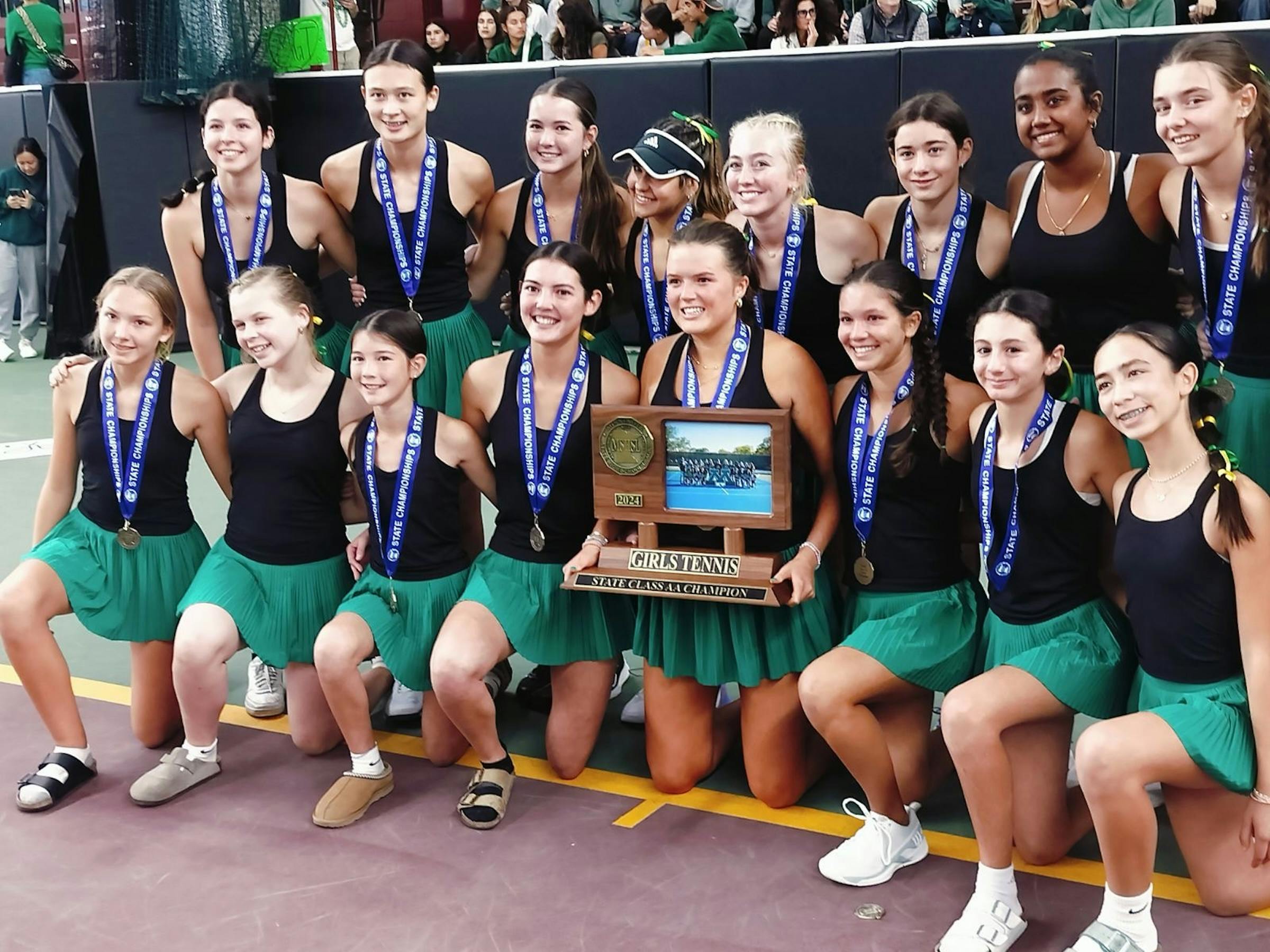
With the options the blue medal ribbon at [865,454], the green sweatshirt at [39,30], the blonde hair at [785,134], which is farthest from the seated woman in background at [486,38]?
the blue medal ribbon at [865,454]

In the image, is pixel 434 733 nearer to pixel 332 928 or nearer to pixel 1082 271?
pixel 332 928

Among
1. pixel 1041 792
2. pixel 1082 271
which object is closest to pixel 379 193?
pixel 1082 271

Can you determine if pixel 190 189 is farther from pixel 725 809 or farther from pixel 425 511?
pixel 725 809

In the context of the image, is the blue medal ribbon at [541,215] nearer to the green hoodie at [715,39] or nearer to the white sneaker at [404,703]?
the white sneaker at [404,703]

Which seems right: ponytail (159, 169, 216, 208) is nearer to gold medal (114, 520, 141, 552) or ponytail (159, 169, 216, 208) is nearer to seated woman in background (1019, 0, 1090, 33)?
gold medal (114, 520, 141, 552)

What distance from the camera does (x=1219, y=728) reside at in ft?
9.30

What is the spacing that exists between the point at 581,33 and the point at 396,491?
711 centimetres

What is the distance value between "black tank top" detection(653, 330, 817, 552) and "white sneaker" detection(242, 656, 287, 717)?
1421 mm

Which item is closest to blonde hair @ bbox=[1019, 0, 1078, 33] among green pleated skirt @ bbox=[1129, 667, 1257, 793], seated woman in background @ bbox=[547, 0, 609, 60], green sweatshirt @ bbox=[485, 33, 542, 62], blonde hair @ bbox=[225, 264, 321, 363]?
seated woman in background @ bbox=[547, 0, 609, 60]

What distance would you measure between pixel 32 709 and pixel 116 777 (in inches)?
25.4

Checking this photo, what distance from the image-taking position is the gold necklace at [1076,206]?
3613mm

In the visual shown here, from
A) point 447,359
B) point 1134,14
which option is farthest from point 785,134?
point 1134,14

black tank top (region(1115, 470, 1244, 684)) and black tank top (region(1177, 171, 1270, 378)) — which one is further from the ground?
black tank top (region(1177, 171, 1270, 378))

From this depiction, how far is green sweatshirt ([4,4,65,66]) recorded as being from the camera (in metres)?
11.8
